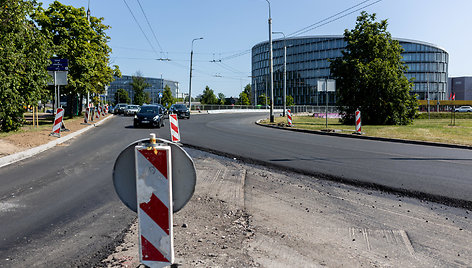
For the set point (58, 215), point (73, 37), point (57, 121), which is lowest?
point (58, 215)

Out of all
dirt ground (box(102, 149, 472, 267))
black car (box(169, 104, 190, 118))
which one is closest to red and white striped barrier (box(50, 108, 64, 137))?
dirt ground (box(102, 149, 472, 267))

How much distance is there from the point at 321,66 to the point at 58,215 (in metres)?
108

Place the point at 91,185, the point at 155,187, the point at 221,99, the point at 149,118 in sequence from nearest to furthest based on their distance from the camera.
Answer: the point at 155,187 < the point at 91,185 < the point at 149,118 < the point at 221,99

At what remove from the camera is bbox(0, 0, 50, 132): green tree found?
17891 mm

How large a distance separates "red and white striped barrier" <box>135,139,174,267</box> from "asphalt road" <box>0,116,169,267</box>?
1.00 m

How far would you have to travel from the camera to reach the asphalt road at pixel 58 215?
12.8 ft

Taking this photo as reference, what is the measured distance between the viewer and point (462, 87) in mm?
129750

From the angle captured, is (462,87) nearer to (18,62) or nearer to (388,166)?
(388,166)

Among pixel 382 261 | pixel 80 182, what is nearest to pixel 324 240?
pixel 382 261

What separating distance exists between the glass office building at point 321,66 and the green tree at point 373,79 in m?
59.3

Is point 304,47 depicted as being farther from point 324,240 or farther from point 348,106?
point 324,240

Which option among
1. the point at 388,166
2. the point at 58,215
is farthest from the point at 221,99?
the point at 58,215

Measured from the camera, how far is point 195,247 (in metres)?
3.99

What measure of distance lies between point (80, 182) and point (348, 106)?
2848 centimetres
